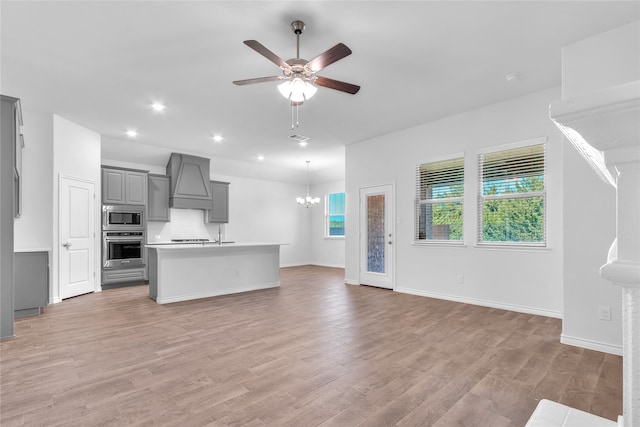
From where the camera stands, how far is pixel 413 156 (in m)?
5.74

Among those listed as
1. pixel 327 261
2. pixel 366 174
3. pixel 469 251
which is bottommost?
pixel 327 261

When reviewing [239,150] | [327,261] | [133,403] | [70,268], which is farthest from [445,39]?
[327,261]

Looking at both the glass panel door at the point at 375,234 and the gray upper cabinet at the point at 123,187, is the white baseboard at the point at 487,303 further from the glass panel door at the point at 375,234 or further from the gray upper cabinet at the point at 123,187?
the gray upper cabinet at the point at 123,187

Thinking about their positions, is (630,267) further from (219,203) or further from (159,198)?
(219,203)

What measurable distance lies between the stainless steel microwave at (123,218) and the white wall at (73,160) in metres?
0.25

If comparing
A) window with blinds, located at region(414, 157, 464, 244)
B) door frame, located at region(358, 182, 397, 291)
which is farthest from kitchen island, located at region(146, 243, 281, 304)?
window with blinds, located at region(414, 157, 464, 244)

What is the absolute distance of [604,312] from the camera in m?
3.10

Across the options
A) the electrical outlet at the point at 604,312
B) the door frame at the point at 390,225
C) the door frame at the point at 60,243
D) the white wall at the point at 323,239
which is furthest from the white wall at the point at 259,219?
the electrical outlet at the point at 604,312

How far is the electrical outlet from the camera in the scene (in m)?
3.08

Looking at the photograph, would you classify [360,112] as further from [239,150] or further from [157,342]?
[157,342]

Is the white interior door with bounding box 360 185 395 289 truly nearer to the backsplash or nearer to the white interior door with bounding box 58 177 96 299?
the backsplash

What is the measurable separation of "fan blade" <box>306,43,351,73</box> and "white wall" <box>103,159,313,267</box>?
614 cm

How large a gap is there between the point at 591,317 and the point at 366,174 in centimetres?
421

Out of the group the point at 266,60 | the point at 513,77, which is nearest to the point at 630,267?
the point at 266,60
